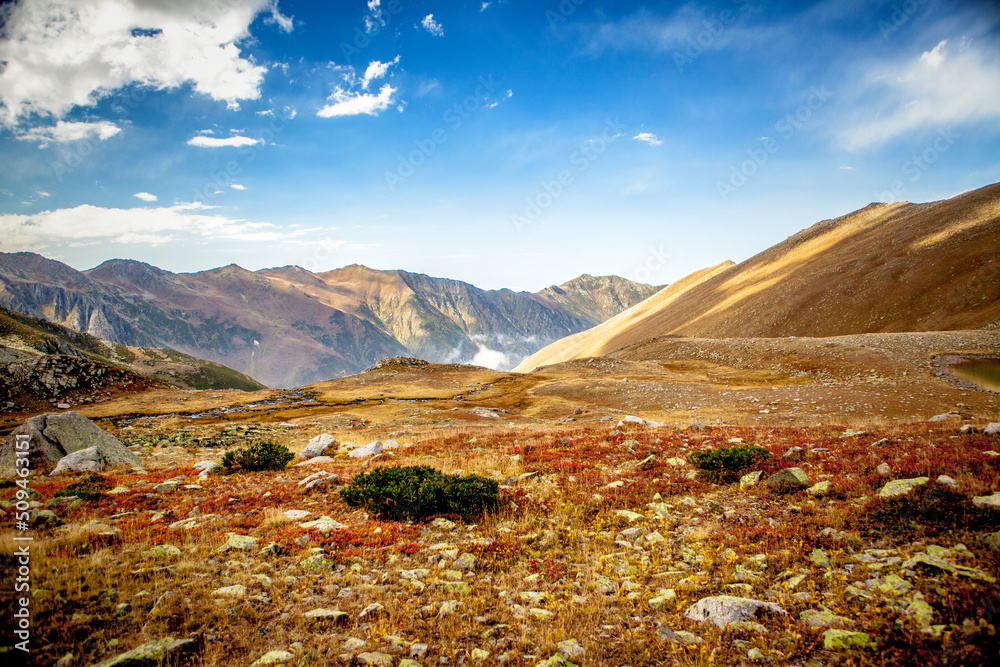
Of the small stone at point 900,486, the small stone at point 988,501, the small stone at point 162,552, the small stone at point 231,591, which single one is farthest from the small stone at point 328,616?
the small stone at point 988,501

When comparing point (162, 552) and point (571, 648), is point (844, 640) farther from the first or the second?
point (162, 552)

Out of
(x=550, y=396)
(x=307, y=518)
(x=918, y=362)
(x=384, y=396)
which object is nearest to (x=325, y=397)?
(x=384, y=396)

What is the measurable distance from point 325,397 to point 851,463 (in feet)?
253

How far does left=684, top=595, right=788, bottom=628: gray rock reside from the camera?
641 cm

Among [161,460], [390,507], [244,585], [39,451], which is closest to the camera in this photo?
[244,585]

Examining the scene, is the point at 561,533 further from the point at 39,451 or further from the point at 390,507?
the point at 39,451

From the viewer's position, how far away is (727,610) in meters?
6.51

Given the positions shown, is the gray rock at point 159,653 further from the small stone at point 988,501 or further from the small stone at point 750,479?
the small stone at point 988,501

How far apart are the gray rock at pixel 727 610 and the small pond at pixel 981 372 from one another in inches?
1688

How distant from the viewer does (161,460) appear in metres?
22.2

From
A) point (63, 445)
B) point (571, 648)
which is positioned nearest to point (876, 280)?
point (571, 648)

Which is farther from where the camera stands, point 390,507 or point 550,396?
point 550,396

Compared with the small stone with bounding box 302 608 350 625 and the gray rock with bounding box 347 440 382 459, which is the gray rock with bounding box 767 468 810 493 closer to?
the small stone with bounding box 302 608 350 625

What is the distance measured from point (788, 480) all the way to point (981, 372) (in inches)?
1809
